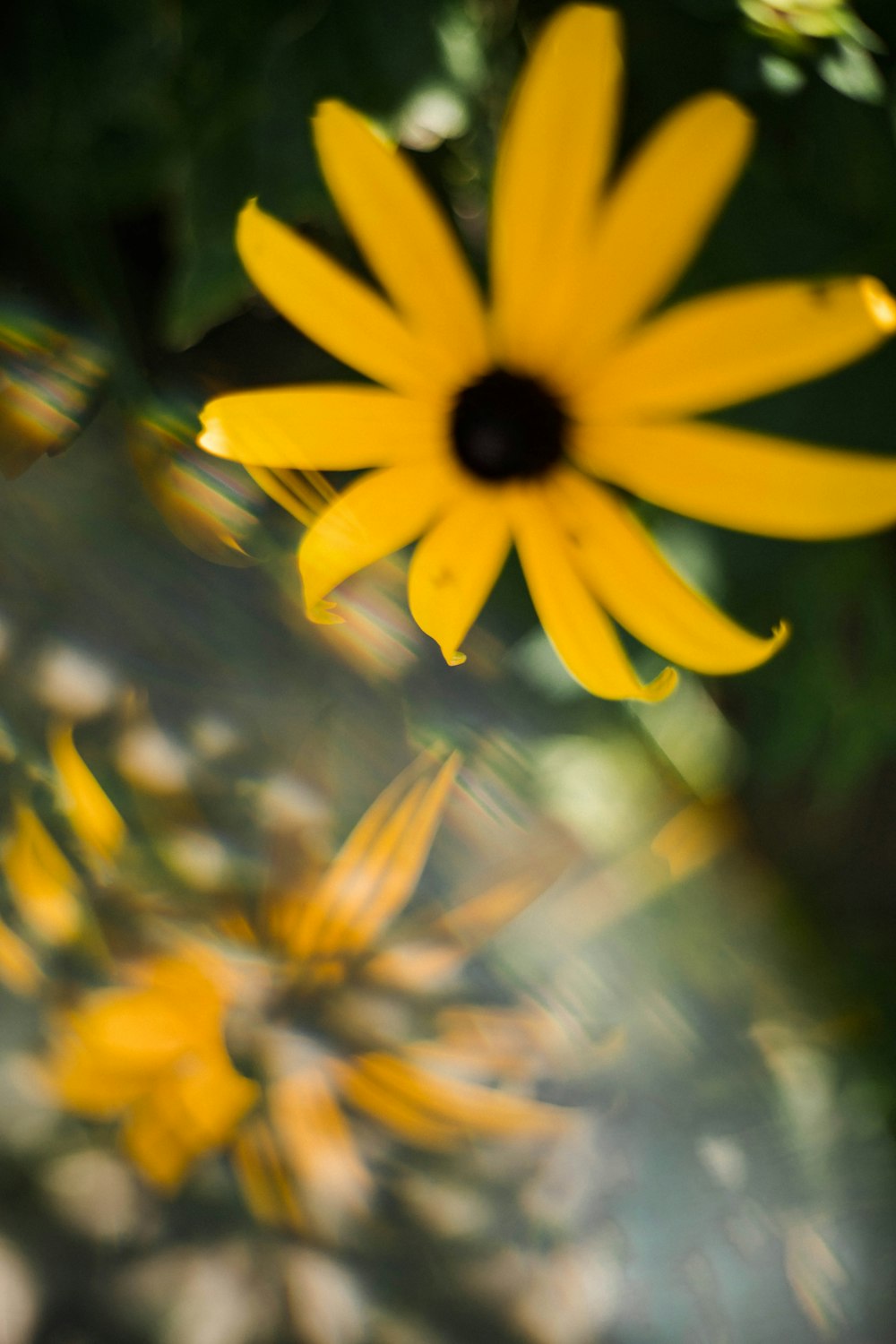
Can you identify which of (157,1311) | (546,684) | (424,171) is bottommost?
(157,1311)

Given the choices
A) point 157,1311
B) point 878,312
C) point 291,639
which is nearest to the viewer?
point 878,312

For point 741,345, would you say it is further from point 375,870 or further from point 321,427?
point 375,870

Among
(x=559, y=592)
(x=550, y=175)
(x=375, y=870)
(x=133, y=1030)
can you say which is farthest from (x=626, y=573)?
(x=133, y=1030)

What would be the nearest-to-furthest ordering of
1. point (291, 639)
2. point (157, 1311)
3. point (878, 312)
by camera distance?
1. point (878, 312)
2. point (291, 639)
3. point (157, 1311)

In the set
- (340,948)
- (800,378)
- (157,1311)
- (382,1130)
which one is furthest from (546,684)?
(157,1311)

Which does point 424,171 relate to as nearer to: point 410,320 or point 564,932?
point 410,320

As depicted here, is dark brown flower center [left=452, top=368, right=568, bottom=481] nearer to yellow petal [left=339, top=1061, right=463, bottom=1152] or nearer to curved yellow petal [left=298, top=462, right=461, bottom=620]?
curved yellow petal [left=298, top=462, right=461, bottom=620]

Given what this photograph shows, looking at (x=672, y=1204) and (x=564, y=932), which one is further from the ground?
(x=564, y=932)

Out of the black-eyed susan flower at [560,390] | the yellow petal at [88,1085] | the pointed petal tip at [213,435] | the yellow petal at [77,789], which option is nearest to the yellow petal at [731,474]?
the black-eyed susan flower at [560,390]

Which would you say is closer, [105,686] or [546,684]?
[546,684]
